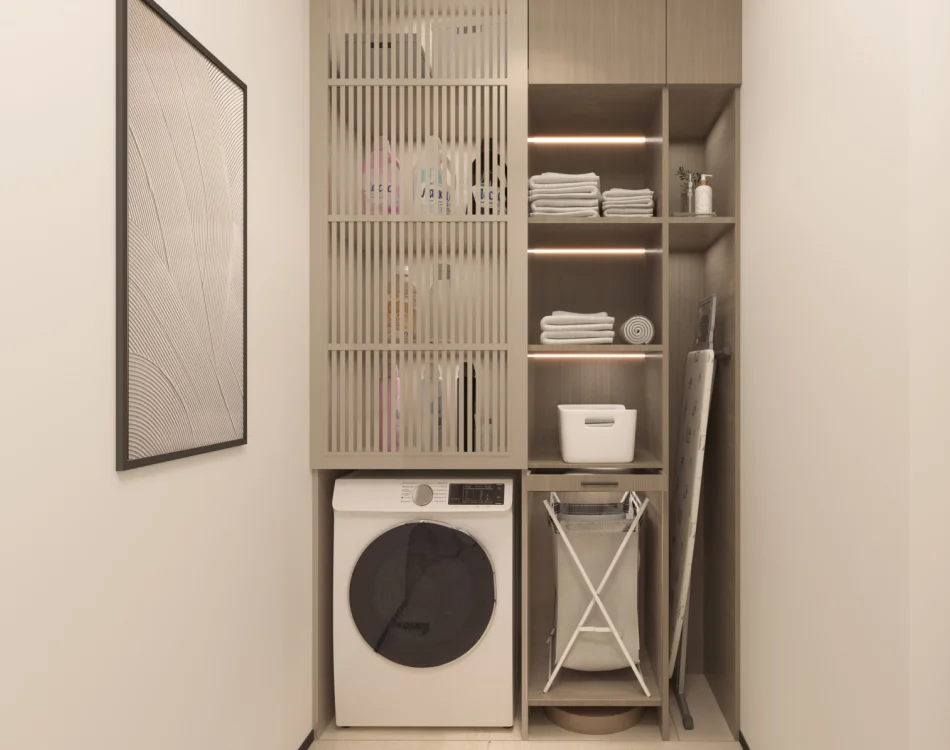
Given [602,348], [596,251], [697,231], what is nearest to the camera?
[602,348]

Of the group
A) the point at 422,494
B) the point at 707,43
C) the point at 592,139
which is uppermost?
the point at 707,43

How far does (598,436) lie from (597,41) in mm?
1443

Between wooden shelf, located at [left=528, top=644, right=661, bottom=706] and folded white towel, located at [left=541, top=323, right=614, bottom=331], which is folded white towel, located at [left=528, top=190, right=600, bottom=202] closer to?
folded white towel, located at [left=541, top=323, right=614, bottom=331]

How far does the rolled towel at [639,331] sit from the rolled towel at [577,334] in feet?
0.31

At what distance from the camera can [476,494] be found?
2.55 meters

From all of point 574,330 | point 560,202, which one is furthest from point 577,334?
point 560,202

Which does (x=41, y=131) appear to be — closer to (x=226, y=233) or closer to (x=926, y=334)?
(x=226, y=233)

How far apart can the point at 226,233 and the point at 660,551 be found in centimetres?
184

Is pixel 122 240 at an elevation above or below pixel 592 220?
below

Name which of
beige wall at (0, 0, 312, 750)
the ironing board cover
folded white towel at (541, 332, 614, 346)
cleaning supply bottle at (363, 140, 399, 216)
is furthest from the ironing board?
beige wall at (0, 0, 312, 750)

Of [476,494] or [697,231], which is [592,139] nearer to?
[697,231]

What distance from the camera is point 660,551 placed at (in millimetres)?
2568

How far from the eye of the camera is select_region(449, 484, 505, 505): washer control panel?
2.53 meters

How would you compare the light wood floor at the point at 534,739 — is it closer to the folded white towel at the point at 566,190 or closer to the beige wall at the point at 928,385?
the beige wall at the point at 928,385
